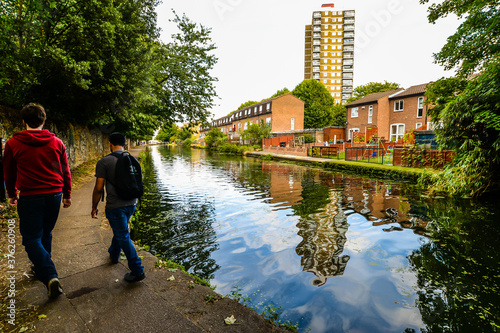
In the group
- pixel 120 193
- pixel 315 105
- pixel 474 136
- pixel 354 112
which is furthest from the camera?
pixel 315 105

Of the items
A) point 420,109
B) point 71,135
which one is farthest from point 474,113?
point 420,109

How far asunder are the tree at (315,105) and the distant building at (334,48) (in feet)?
82.4

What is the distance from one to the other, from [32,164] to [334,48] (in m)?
88.7

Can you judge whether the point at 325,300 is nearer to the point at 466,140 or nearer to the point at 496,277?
the point at 496,277

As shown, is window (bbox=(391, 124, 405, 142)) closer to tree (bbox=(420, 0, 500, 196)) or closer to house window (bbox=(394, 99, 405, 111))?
house window (bbox=(394, 99, 405, 111))

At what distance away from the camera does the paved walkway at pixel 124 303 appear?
92.0 inches

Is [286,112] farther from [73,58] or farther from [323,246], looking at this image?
[323,246]

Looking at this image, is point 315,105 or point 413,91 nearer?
point 413,91

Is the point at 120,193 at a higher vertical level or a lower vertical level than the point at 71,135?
lower

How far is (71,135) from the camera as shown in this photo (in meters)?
11.5

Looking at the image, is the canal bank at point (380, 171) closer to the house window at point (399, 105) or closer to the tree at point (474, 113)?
the tree at point (474, 113)

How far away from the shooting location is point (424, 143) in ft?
49.2

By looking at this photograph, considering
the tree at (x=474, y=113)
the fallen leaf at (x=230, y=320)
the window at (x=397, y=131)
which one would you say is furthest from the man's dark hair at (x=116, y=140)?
the window at (x=397, y=131)

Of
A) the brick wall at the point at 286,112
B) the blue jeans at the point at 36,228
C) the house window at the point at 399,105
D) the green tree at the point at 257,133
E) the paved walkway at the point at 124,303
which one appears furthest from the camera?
the brick wall at the point at 286,112
